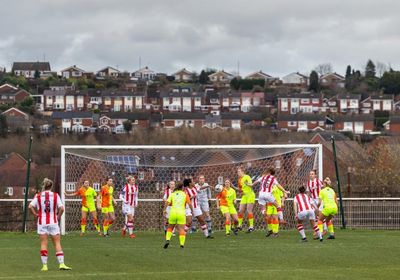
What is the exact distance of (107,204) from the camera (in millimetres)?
38188

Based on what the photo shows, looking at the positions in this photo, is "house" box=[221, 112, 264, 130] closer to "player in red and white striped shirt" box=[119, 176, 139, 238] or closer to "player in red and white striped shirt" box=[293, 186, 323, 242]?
"player in red and white striped shirt" box=[119, 176, 139, 238]

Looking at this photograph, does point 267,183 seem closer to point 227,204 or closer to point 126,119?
point 227,204

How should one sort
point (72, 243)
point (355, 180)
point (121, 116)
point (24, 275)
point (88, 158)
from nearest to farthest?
1. point (24, 275)
2. point (72, 243)
3. point (88, 158)
4. point (355, 180)
5. point (121, 116)

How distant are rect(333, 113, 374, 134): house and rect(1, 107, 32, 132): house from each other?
1916 inches

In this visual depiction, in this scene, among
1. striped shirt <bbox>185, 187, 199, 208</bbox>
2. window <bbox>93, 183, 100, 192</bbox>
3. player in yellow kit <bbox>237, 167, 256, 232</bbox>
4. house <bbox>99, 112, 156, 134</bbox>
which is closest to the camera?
striped shirt <bbox>185, 187, 199, 208</bbox>

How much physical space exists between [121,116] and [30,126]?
1371 inches

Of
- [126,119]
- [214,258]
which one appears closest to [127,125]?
[126,119]

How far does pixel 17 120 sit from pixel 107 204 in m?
133

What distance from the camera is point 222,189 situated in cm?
3772

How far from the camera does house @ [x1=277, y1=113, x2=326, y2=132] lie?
182 metres

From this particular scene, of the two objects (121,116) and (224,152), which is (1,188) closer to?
(224,152)

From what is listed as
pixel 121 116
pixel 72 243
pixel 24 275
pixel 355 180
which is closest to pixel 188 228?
pixel 72 243

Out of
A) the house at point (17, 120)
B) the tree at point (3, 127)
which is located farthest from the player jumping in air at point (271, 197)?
the house at point (17, 120)

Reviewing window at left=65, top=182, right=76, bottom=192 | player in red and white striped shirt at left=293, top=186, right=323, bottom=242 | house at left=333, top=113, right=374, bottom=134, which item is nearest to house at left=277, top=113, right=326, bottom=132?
house at left=333, top=113, right=374, bottom=134
